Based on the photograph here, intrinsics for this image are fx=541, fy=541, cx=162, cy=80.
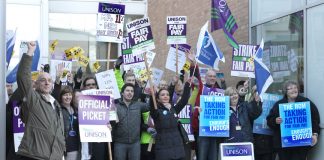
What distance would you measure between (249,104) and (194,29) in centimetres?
647

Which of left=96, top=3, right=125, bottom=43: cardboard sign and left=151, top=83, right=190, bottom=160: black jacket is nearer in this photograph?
left=151, top=83, right=190, bottom=160: black jacket

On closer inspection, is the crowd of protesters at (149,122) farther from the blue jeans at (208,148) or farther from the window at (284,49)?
the window at (284,49)

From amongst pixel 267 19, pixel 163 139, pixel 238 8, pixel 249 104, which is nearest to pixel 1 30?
pixel 163 139

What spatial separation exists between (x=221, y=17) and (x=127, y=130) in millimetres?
3467

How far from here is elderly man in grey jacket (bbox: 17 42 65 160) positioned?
6.36 meters

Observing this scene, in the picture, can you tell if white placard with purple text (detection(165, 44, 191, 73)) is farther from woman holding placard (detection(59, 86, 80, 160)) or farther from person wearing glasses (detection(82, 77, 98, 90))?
woman holding placard (detection(59, 86, 80, 160))

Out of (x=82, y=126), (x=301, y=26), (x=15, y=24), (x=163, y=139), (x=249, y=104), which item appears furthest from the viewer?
(x=15, y=24)

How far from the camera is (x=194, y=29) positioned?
15.1m

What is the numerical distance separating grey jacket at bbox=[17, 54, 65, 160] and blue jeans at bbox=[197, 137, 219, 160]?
304 centimetres

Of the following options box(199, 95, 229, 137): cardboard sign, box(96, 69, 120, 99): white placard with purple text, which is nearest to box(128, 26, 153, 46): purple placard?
box(96, 69, 120, 99): white placard with purple text

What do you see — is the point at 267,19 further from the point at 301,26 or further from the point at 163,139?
the point at 163,139

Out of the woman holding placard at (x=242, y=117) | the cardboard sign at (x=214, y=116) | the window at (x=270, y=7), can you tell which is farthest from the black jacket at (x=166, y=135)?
the window at (x=270, y=7)

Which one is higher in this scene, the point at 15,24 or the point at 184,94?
the point at 15,24

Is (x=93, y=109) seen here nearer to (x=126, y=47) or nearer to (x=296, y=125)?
(x=126, y=47)
